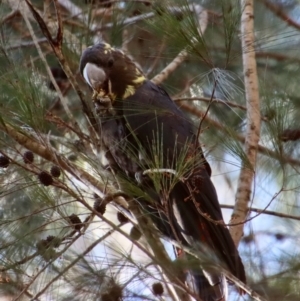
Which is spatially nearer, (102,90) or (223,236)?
(223,236)

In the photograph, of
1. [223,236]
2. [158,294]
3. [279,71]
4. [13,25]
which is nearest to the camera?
[158,294]

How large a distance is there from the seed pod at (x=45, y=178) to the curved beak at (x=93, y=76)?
0.81 m

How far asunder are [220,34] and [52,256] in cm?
124

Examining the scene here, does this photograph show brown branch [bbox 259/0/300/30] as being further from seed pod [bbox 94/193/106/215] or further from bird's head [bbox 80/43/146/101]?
seed pod [bbox 94/193/106/215]

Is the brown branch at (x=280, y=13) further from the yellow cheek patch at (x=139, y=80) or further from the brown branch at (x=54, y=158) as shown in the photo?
the brown branch at (x=54, y=158)

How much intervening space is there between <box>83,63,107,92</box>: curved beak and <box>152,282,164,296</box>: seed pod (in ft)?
3.54

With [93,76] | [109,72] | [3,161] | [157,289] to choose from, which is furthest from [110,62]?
[157,289]

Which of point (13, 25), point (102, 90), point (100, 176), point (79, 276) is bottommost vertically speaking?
point (79, 276)

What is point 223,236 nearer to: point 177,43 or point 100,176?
point 100,176

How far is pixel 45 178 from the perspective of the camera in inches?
72.5

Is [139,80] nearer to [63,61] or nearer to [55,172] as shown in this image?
[63,61]

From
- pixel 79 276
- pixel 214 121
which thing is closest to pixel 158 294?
pixel 79 276

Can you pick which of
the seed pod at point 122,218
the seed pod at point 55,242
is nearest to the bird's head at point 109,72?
the seed pod at point 122,218

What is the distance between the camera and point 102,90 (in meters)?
2.63
